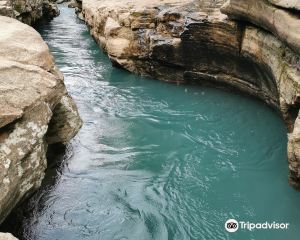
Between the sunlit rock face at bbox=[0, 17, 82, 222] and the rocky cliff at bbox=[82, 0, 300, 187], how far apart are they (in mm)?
4353

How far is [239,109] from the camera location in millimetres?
12039

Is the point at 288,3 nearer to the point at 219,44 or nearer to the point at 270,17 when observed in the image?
the point at 270,17

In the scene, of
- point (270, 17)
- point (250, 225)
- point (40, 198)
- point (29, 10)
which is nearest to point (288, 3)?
point (270, 17)

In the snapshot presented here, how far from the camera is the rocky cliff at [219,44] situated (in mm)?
8562

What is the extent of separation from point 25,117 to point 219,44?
8.16 meters

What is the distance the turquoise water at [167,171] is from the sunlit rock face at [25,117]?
1268mm

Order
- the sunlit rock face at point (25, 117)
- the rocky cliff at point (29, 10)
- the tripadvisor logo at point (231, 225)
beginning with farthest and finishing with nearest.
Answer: the rocky cliff at point (29, 10) < the tripadvisor logo at point (231, 225) < the sunlit rock face at point (25, 117)

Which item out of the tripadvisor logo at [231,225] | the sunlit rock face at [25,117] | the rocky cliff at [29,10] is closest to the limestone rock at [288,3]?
the tripadvisor logo at [231,225]

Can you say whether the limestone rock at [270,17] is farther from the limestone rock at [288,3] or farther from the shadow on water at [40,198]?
the shadow on water at [40,198]

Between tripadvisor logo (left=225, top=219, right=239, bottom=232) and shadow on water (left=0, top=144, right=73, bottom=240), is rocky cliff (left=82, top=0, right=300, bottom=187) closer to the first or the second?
tripadvisor logo (left=225, top=219, right=239, bottom=232)

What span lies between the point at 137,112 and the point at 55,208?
209 inches

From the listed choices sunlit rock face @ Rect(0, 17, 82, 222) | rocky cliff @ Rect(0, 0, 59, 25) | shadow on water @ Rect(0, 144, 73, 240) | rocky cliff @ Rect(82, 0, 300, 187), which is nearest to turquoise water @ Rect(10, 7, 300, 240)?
shadow on water @ Rect(0, 144, 73, 240)

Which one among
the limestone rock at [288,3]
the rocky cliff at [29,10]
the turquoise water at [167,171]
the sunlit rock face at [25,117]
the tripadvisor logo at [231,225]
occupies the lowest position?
the rocky cliff at [29,10]

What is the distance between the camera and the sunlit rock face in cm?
541
